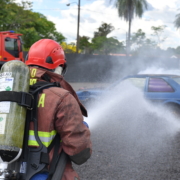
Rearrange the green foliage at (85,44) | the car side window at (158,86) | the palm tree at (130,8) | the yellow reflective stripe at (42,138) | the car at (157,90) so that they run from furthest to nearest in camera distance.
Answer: the green foliage at (85,44)
the palm tree at (130,8)
the car side window at (158,86)
the car at (157,90)
the yellow reflective stripe at (42,138)

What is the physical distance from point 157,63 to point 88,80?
6004 mm

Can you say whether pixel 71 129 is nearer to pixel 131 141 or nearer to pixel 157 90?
pixel 131 141

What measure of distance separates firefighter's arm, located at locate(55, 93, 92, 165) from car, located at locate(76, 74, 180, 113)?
17.7 ft

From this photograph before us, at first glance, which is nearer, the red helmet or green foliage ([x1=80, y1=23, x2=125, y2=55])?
the red helmet

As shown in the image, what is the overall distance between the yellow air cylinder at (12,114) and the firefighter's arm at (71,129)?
235 mm

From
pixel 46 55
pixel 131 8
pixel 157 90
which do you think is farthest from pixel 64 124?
pixel 131 8

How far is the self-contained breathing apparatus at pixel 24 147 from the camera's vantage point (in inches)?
64.8

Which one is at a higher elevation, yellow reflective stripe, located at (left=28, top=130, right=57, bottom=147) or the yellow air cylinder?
the yellow air cylinder

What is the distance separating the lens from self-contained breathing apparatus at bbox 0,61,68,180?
1646 millimetres

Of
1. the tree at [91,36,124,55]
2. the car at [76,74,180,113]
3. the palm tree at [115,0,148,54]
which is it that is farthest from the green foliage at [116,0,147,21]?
the tree at [91,36,124,55]

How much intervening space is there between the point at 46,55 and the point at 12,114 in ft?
1.90

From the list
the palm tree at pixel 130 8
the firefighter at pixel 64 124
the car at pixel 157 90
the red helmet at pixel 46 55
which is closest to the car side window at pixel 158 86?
the car at pixel 157 90

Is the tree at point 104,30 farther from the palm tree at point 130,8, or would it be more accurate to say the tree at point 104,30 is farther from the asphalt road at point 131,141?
the asphalt road at point 131,141

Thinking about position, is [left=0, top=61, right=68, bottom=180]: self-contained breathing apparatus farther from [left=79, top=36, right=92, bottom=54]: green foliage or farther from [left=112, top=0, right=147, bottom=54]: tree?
[left=79, top=36, right=92, bottom=54]: green foliage
